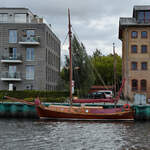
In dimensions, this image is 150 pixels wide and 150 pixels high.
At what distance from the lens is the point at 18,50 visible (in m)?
57.4

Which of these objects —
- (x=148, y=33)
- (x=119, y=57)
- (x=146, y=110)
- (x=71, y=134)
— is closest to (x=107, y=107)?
(x=146, y=110)

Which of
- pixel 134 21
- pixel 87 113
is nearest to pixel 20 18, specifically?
pixel 134 21

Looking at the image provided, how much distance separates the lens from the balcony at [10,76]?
181 ft

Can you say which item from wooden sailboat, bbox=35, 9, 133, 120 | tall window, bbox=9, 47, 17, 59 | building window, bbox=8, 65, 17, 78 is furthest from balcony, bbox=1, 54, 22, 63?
wooden sailboat, bbox=35, 9, 133, 120

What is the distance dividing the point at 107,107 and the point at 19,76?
19.6 m

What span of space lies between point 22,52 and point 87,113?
22875 millimetres

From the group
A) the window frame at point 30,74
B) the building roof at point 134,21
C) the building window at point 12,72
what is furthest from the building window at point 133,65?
the building window at point 12,72

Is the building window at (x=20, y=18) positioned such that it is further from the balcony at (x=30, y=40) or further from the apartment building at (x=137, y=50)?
the apartment building at (x=137, y=50)

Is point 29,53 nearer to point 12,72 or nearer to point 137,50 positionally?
point 12,72

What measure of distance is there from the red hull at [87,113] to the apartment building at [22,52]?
18.1 metres

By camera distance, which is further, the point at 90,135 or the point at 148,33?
the point at 148,33

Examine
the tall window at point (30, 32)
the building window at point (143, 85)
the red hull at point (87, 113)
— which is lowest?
the red hull at point (87, 113)

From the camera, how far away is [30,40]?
186 ft

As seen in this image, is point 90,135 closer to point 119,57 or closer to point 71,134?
point 71,134
